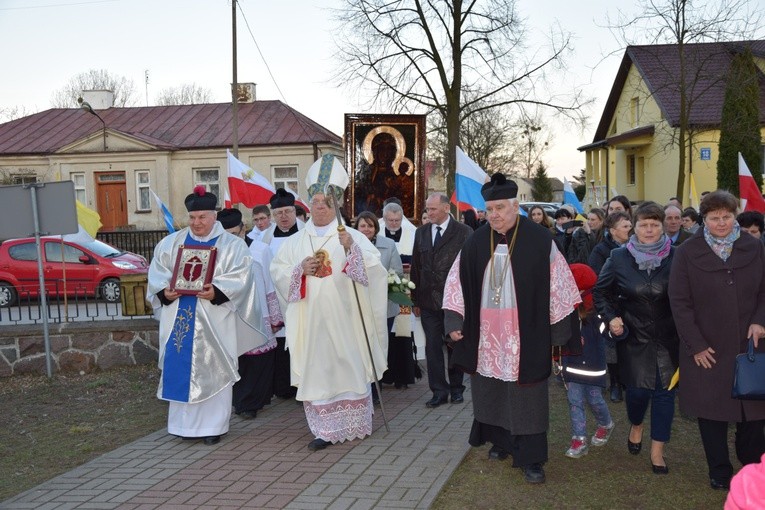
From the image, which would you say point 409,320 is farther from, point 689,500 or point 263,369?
point 689,500

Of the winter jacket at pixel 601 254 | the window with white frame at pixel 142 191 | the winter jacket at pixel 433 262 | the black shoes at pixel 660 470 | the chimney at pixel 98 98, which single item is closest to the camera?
the black shoes at pixel 660 470

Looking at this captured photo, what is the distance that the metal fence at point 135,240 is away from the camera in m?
24.8

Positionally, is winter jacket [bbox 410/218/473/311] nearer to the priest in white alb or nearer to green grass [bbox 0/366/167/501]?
the priest in white alb

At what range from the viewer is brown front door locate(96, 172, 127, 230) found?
117 ft

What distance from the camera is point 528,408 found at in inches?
217

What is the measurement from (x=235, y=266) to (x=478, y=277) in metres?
2.42

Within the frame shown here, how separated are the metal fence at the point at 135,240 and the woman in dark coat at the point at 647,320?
2079 centimetres

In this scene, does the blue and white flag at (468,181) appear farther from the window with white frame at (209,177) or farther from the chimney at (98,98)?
the chimney at (98,98)

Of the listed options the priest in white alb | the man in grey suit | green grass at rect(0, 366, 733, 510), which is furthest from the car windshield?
the priest in white alb

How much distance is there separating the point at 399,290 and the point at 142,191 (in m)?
29.6

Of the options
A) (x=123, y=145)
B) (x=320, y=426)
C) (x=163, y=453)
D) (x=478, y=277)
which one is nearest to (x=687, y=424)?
(x=478, y=277)

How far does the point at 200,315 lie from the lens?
6980mm

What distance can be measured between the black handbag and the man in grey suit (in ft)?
11.0

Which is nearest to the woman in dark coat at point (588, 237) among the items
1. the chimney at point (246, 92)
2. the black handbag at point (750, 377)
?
the black handbag at point (750, 377)
